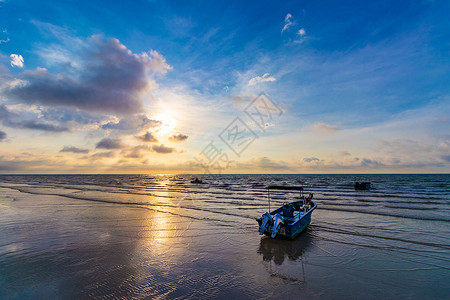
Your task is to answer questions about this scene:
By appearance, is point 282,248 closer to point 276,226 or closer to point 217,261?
point 276,226

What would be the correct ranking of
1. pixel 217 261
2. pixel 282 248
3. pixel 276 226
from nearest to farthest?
pixel 217 261, pixel 282 248, pixel 276 226

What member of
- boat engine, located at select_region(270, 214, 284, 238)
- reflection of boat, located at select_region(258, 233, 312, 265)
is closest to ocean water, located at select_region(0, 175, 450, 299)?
reflection of boat, located at select_region(258, 233, 312, 265)

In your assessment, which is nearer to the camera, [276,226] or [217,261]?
[217,261]

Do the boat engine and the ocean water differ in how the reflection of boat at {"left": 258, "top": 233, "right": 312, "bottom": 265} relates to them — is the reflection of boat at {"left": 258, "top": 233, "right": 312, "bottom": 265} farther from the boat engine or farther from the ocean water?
the boat engine

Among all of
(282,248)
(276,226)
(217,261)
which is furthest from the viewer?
(276,226)

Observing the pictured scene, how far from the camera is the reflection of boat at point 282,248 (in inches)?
388

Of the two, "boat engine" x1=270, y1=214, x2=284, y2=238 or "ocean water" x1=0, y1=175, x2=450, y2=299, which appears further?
"boat engine" x1=270, y1=214, x2=284, y2=238

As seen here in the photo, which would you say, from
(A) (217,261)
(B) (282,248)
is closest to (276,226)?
(B) (282,248)

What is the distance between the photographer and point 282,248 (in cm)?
1112

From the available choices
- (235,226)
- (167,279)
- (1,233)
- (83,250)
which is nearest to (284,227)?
(235,226)

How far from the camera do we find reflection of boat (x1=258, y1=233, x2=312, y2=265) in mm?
9845

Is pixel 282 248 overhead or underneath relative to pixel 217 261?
underneath

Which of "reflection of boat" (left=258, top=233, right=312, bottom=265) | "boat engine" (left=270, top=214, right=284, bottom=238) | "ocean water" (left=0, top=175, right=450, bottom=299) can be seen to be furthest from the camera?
"boat engine" (left=270, top=214, right=284, bottom=238)

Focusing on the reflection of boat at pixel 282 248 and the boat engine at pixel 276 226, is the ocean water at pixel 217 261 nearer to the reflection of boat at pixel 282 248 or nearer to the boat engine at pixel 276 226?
the reflection of boat at pixel 282 248
